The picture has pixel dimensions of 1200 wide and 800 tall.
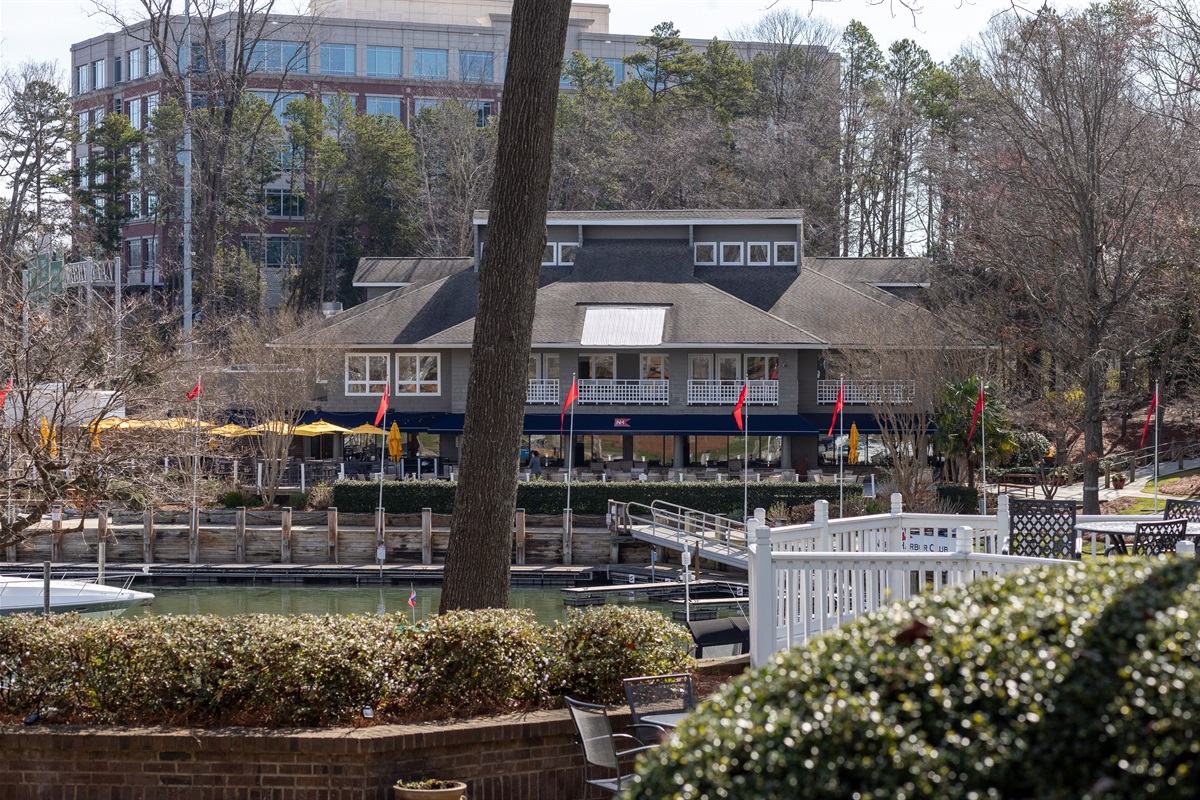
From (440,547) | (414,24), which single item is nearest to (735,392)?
(440,547)

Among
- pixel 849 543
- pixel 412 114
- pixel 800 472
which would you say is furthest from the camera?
pixel 412 114

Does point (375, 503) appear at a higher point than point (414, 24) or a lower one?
lower

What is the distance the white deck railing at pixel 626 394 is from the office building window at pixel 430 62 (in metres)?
44.4

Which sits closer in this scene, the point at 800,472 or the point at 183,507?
the point at 183,507

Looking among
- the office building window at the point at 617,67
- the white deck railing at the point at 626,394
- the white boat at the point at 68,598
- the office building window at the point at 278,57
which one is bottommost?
the white boat at the point at 68,598

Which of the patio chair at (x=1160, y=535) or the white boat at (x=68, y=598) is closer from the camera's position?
the patio chair at (x=1160, y=535)

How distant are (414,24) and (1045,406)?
58480 millimetres

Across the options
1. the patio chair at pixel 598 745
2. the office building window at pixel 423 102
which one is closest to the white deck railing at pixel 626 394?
the office building window at pixel 423 102

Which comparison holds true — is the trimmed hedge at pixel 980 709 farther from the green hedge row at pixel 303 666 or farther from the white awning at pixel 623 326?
the white awning at pixel 623 326

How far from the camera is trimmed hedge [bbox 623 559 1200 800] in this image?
384cm

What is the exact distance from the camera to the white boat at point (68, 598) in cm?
2764

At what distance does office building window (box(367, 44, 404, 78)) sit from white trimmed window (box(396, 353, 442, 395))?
41444 millimetres

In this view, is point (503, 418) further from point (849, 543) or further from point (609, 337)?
point (609, 337)

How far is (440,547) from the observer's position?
123 ft
